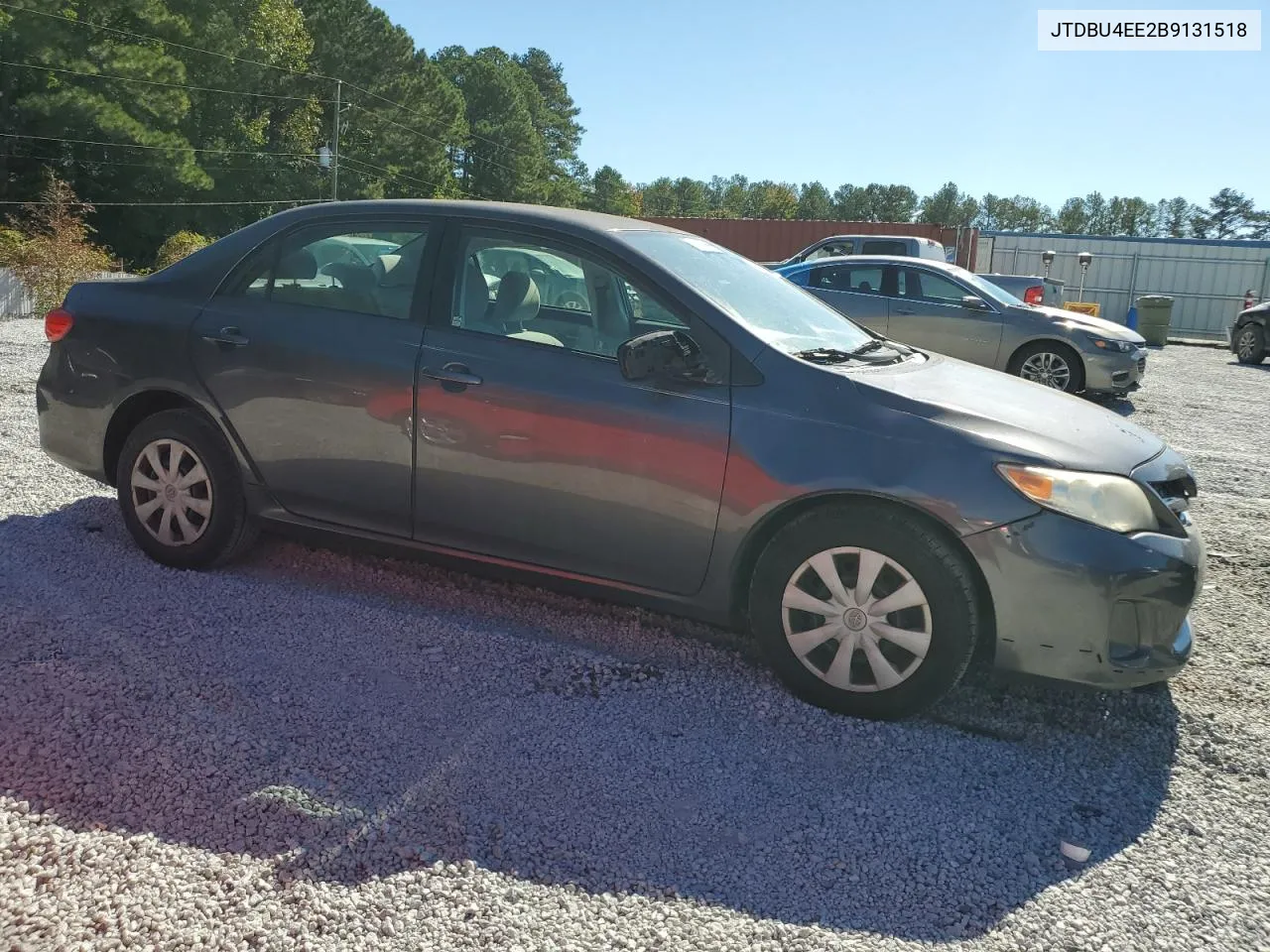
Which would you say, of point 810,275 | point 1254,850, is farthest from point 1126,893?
point 810,275

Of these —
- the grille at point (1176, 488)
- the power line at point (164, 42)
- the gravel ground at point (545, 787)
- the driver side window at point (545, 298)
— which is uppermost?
the power line at point (164, 42)

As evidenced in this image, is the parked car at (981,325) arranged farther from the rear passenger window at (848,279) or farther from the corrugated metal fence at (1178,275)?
the corrugated metal fence at (1178,275)

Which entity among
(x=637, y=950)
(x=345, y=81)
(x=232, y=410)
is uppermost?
(x=345, y=81)

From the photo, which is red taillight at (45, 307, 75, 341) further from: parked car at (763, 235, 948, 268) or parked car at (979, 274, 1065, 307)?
parked car at (763, 235, 948, 268)

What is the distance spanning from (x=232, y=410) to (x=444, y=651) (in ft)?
4.66

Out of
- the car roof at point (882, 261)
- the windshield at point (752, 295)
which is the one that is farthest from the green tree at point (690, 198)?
the windshield at point (752, 295)

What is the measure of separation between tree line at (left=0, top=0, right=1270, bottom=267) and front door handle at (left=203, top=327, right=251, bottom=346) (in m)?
31.3

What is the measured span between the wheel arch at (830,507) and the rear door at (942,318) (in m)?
8.65

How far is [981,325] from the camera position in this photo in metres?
11.8

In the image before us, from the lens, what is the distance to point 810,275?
40.9 feet

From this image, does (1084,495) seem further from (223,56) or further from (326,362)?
(223,56)

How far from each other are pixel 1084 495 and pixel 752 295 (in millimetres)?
1502

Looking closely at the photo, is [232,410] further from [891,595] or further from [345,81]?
[345,81]

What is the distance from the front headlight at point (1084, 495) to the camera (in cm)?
329
